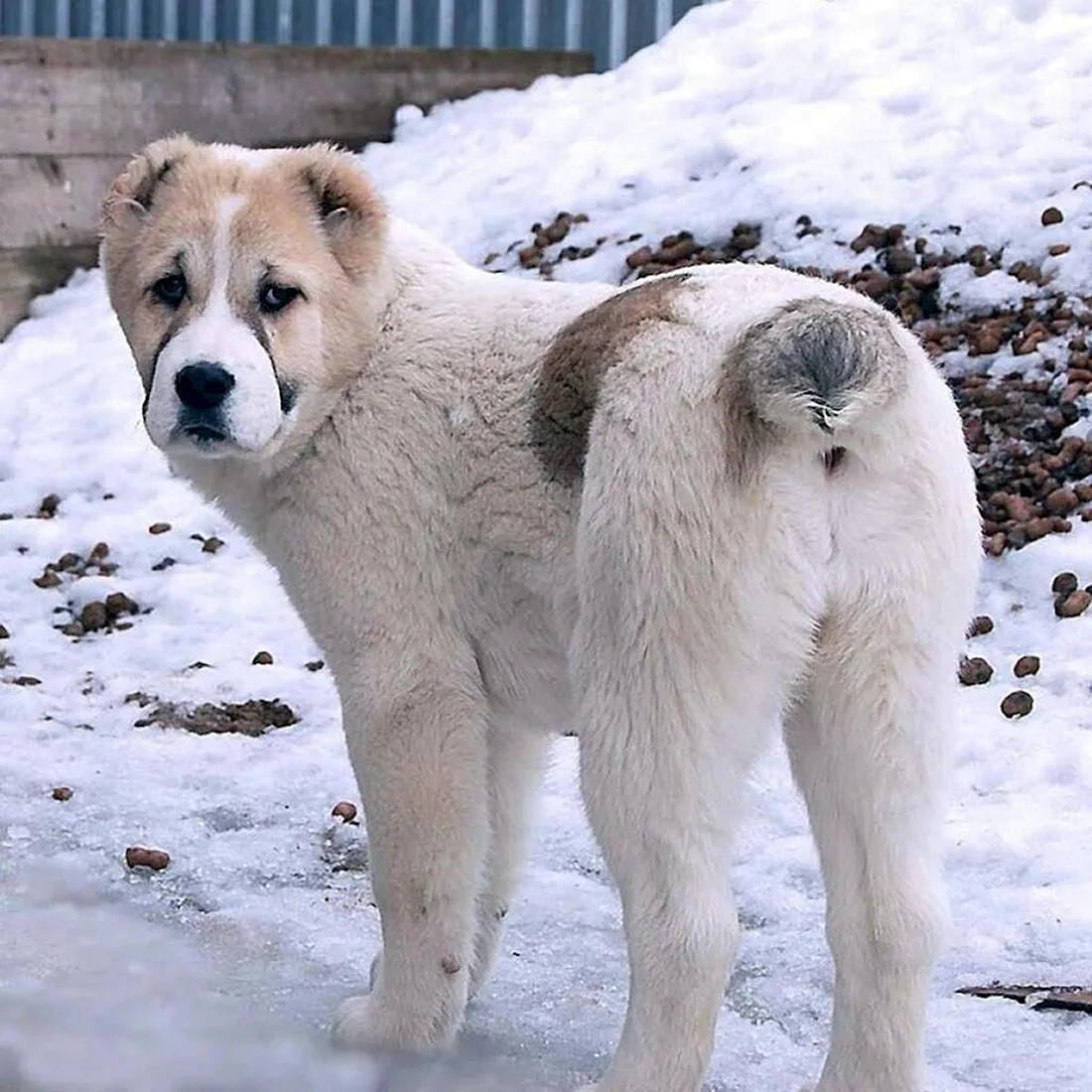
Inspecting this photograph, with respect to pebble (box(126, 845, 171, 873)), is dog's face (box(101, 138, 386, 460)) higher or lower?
higher

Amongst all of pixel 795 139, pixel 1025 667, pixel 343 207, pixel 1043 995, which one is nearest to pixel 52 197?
pixel 795 139

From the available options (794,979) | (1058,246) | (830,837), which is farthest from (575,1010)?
(1058,246)

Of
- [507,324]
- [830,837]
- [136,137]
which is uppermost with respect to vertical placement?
[136,137]

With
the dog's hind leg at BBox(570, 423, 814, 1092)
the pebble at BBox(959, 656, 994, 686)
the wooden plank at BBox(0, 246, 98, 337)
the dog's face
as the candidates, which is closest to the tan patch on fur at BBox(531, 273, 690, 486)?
the dog's hind leg at BBox(570, 423, 814, 1092)

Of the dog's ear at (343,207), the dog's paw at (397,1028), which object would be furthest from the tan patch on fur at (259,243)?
the dog's paw at (397,1028)

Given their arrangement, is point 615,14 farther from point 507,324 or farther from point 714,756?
point 714,756

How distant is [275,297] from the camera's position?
3.75 metres

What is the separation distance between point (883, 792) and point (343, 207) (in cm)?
153

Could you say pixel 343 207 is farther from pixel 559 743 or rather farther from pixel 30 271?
pixel 30 271

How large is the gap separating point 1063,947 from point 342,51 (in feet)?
22.3

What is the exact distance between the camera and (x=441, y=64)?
998 centimetres

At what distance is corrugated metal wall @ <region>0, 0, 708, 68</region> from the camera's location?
402 inches

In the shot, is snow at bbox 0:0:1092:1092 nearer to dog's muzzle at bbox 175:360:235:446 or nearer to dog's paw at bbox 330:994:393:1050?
dog's paw at bbox 330:994:393:1050

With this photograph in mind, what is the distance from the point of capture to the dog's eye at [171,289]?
147 inches
